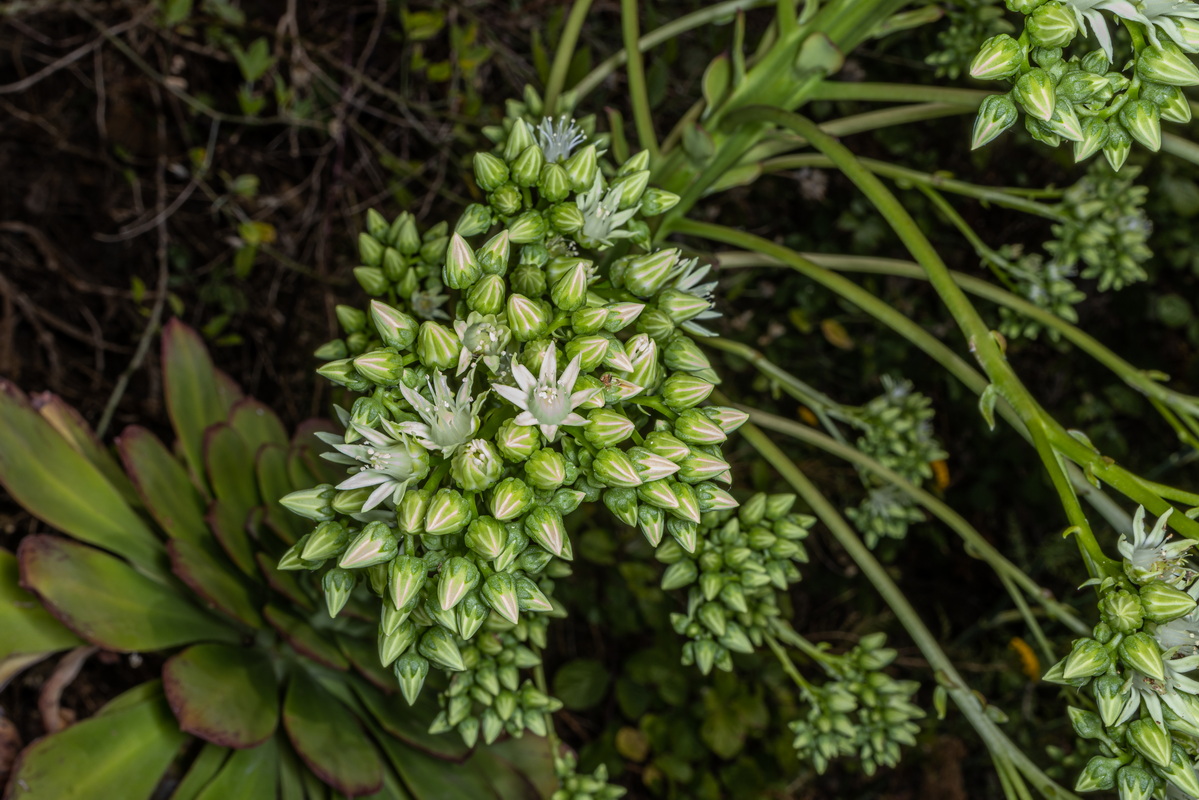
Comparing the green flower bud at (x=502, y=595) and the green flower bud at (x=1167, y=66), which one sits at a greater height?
the green flower bud at (x=1167, y=66)

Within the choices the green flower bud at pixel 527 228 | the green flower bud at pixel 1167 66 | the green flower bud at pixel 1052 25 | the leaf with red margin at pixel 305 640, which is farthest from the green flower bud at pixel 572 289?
the leaf with red margin at pixel 305 640

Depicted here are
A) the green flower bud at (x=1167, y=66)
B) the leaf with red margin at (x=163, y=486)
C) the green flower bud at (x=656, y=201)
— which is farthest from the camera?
the leaf with red margin at (x=163, y=486)

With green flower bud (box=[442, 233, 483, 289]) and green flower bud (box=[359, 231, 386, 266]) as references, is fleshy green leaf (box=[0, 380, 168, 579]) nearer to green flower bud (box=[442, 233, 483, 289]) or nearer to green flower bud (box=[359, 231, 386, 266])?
green flower bud (box=[359, 231, 386, 266])

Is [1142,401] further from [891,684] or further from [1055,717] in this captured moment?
[891,684]

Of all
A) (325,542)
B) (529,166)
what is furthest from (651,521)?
(529,166)

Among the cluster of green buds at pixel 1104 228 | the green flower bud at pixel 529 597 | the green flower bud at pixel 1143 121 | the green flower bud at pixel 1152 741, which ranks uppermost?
the green flower bud at pixel 1143 121

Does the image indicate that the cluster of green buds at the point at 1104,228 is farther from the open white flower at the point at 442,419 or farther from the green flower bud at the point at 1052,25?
the open white flower at the point at 442,419

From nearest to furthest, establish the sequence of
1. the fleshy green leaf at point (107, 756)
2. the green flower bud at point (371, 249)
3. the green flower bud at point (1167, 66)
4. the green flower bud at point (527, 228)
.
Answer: the green flower bud at point (1167, 66) → the green flower bud at point (527, 228) → the green flower bud at point (371, 249) → the fleshy green leaf at point (107, 756)

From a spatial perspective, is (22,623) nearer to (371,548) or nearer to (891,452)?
(371,548)
